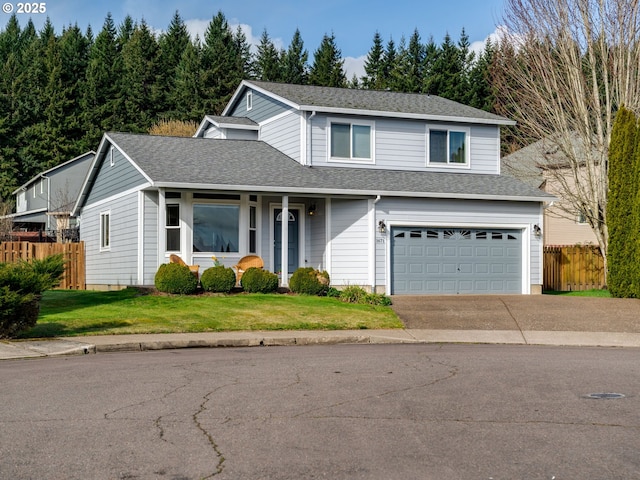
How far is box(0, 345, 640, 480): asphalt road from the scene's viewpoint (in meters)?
6.71

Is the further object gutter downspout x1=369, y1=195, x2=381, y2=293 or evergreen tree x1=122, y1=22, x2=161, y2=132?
evergreen tree x1=122, y1=22, x2=161, y2=132

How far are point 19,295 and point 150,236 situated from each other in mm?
9619

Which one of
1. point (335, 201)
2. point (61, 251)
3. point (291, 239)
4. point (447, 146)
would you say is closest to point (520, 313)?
point (335, 201)

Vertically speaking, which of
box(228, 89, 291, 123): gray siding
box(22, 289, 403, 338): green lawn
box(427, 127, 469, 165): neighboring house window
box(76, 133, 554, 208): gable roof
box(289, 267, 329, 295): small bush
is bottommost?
box(22, 289, 403, 338): green lawn

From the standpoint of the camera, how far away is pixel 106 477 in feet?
21.0

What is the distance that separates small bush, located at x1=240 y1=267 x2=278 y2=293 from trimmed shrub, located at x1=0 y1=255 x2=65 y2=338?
324 inches

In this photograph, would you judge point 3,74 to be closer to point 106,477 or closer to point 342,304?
point 342,304

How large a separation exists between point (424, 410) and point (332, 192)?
17257 millimetres

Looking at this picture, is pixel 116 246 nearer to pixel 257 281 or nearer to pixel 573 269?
pixel 257 281

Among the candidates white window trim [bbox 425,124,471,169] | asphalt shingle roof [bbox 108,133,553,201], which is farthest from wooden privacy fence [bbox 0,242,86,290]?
white window trim [bbox 425,124,471,169]

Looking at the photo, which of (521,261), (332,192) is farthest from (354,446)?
(521,261)

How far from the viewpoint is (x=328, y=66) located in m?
71.1

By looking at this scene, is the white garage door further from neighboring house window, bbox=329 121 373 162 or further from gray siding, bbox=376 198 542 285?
neighboring house window, bbox=329 121 373 162

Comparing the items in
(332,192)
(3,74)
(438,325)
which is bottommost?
(438,325)
